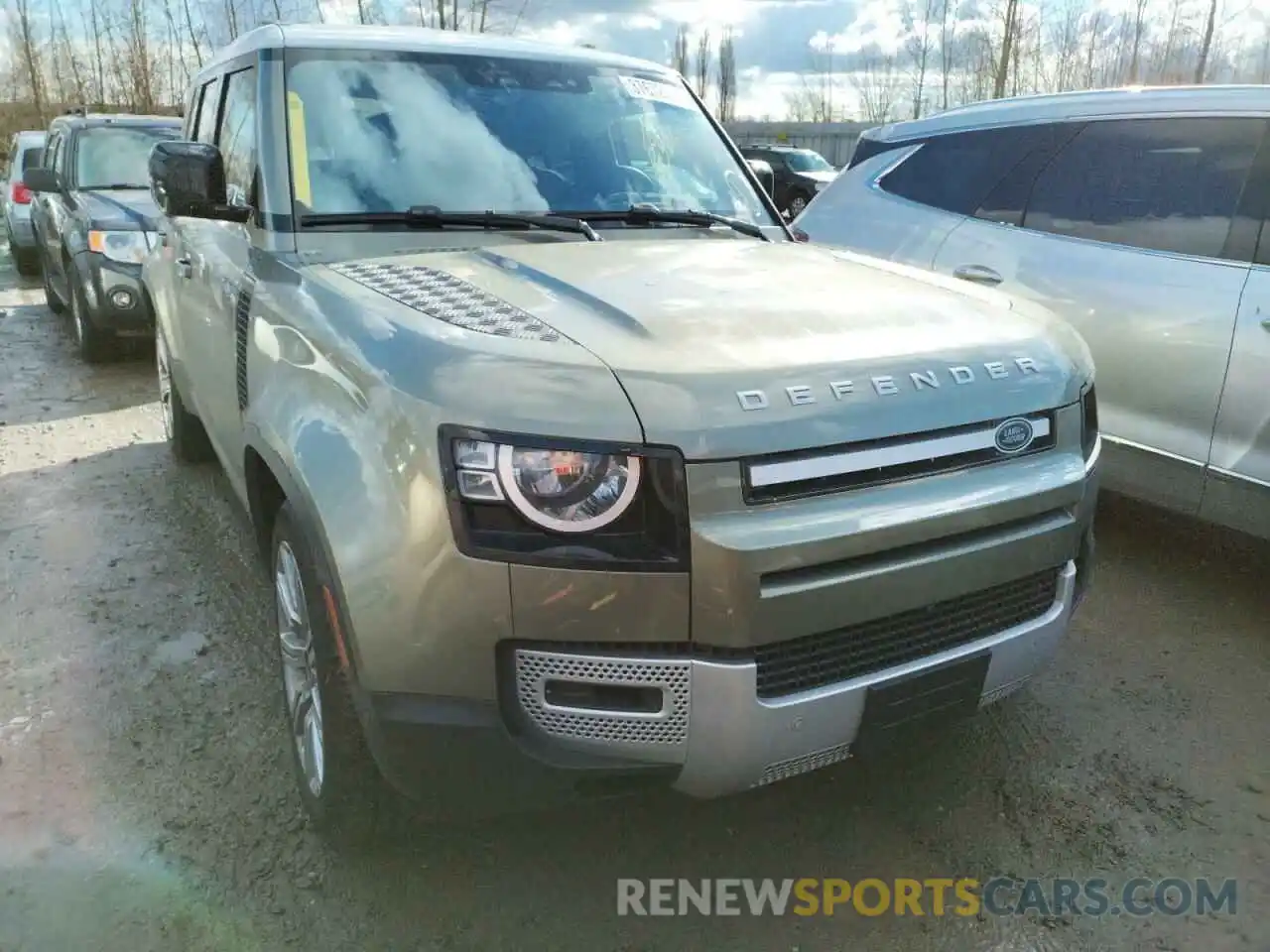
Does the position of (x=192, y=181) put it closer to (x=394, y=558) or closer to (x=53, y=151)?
(x=394, y=558)

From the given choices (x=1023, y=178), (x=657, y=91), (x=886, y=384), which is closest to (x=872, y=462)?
(x=886, y=384)

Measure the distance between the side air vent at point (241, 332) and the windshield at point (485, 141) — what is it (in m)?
0.32

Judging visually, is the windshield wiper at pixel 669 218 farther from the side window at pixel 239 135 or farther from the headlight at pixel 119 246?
the headlight at pixel 119 246

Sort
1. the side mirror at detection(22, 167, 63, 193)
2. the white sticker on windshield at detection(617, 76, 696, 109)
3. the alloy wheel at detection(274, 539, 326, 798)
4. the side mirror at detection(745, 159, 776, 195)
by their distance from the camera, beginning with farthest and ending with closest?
the side mirror at detection(22, 167, 63, 193), the side mirror at detection(745, 159, 776, 195), the white sticker on windshield at detection(617, 76, 696, 109), the alloy wheel at detection(274, 539, 326, 798)

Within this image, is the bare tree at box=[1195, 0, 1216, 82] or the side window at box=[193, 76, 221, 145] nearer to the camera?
the side window at box=[193, 76, 221, 145]

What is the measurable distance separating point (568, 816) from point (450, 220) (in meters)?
1.67

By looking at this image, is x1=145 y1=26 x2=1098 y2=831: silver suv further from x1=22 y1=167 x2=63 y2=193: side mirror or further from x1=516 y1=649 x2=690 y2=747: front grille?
x1=22 y1=167 x2=63 y2=193: side mirror

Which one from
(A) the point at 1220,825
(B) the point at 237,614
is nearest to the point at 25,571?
(B) the point at 237,614

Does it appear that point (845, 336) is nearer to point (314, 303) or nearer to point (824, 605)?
point (824, 605)

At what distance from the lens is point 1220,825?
2607 millimetres

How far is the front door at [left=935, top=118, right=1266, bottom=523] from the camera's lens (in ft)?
12.0

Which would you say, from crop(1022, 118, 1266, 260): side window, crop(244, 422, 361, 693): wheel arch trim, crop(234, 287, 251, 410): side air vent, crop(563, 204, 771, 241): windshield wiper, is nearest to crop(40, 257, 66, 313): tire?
crop(234, 287, 251, 410): side air vent

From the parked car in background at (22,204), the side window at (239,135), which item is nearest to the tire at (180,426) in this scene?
the side window at (239,135)

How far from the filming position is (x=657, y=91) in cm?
371
